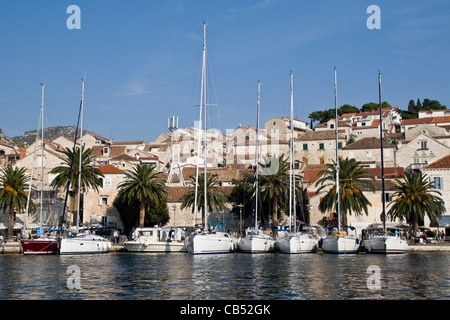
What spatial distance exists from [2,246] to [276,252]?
29.0 meters

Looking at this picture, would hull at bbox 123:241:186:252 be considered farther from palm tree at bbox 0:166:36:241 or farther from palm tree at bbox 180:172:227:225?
palm tree at bbox 0:166:36:241

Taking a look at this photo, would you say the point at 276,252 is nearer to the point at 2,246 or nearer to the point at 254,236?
the point at 254,236

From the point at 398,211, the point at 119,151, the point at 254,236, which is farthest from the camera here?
the point at 119,151

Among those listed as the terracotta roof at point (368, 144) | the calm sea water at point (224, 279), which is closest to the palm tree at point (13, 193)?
the calm sea water at point (224, 279)

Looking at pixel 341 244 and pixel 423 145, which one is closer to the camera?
pixel 341 244

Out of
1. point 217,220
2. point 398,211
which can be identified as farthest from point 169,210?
point 398,211

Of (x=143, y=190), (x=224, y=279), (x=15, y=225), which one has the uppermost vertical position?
(x=143, y=190)

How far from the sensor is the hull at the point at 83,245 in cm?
5288

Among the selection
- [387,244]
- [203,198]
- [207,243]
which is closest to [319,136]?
[203,198]

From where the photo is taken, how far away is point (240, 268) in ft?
127

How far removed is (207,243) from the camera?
5156cm

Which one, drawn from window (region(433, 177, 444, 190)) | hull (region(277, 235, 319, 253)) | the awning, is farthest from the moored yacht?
window (region(433, 177, 444, 190))

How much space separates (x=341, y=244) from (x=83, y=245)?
25.8m

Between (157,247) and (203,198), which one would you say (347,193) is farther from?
(157,247)
